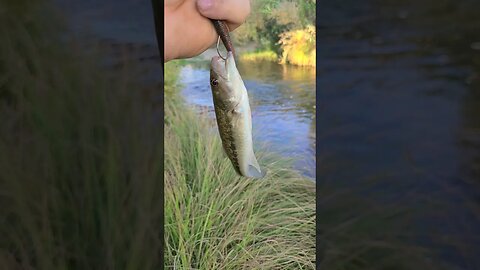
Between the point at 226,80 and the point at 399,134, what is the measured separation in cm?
46

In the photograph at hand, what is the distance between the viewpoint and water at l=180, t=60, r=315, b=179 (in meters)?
1.53

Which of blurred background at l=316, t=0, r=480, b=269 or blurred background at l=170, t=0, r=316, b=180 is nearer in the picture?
blurred background at l=316, t=0, r=480, b=269

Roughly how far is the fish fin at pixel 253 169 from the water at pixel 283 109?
5cm

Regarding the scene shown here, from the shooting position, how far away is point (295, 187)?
1559mm

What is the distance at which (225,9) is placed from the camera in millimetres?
1501

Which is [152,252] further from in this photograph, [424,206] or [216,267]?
[424,206]

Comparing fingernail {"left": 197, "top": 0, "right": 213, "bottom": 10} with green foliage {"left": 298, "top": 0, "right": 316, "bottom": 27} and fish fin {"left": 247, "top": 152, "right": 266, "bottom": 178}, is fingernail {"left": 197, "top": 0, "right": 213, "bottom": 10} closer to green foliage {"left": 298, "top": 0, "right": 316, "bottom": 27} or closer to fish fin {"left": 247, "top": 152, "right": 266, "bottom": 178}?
green foliage {"left": 298, "top": 0, "right": 316, "bottom": 27}

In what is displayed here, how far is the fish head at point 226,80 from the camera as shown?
4.71 ft

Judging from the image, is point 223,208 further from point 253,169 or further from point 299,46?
point 299,46

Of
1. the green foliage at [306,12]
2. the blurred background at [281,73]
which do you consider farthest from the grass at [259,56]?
the green foliage at [306,12]

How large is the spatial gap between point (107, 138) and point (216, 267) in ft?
1.55

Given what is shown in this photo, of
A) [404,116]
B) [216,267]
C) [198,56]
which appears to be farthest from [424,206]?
[198,56]

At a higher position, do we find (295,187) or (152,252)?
(295,187)

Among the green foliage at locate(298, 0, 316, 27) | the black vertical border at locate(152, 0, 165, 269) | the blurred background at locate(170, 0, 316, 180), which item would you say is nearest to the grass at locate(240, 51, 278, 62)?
the blurred background at locate(170, 0, 316, 180)
